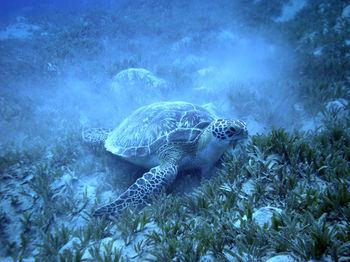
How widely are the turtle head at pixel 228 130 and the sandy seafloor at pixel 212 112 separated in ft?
0.90

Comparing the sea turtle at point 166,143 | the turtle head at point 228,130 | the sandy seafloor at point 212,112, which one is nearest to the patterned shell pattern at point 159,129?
the sea turtle at point 166,143

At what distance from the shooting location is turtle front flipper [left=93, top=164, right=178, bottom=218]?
260 centimetres

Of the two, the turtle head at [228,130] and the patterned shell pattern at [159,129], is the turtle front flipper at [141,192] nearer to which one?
the patterned shell pattern at [159,129]

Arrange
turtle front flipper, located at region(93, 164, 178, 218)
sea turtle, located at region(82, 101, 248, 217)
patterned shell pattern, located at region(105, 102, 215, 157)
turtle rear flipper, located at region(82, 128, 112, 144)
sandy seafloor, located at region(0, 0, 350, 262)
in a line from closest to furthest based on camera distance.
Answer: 1. sandy seafloor, located at region(0, 0, 350, 262)
2. turtle front flipper, located at region(93, 164, 178, 218)
3. sea turtle, located at region(82, 101, 248, 217)
4. patterned shell pattern, located at region(105, 102, 215, 157)
5. turtle rear flipper, located at region(82, 128, 112, 144)

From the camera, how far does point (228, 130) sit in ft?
9.31

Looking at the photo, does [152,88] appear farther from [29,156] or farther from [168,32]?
[168,32]

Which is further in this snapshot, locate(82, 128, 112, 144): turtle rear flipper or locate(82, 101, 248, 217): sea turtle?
locate(82, 128, 112, 144): turtle rear flipper

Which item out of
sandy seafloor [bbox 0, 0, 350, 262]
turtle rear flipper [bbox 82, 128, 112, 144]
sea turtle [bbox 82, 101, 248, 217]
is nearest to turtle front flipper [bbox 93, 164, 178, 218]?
sea turtle [bbox 82, 101, 248, 217]

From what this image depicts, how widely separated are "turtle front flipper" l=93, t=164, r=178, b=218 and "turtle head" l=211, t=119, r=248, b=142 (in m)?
0.90

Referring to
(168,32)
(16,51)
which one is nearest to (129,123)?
(168,32)

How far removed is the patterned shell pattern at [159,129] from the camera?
3.31 meters

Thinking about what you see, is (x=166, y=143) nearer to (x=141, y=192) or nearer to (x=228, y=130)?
(x=141, y=192)

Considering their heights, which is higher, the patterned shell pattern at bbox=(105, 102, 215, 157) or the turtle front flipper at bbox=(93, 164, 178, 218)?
the patterned shell pattern at bbox=(105, 102, 215, 157)

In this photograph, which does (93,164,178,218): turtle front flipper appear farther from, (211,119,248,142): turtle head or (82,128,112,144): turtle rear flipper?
(82,128,112,144): turtle rear flipper
